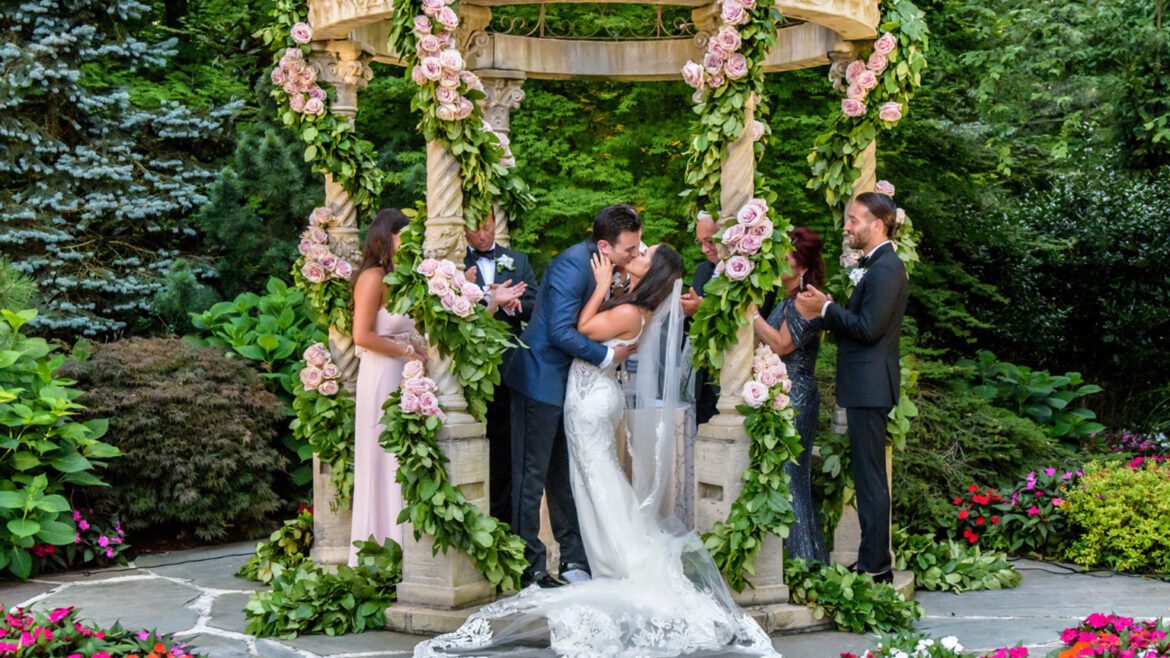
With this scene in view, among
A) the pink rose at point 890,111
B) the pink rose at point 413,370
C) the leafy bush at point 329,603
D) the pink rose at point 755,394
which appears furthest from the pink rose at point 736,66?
the leafy bush at point 329,603

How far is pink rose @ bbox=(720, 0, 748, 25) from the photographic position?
6.37 meters

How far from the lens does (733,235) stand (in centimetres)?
648

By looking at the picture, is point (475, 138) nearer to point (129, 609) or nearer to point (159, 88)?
point (129, 609)

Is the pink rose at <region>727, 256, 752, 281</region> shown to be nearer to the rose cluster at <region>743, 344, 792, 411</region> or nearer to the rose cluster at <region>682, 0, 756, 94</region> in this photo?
the rose cluster at <region>743, 344, 792, 411</region>

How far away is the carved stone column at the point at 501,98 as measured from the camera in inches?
336

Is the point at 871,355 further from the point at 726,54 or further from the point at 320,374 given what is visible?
the point at 320,374

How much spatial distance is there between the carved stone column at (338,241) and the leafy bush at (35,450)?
160 centimetres

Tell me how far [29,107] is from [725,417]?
8957 millimetres

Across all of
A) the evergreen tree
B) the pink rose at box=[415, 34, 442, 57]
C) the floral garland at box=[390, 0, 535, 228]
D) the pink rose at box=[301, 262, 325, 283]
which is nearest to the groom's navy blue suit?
the floral garland at box=[390, 0, 535, 228]

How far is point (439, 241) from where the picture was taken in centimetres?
652

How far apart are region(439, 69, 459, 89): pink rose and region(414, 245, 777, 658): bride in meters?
1.22

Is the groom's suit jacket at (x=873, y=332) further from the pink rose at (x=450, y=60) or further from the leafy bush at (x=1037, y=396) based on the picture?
the leafy bush at (x=1037, y=396)

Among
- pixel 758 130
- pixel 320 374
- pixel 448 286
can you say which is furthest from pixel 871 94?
pixel 320 374

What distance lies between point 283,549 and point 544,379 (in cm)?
243
